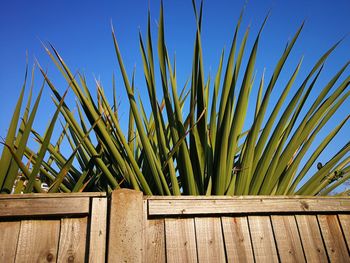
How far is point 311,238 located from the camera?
1.09m

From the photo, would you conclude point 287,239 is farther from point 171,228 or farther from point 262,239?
point 171,228

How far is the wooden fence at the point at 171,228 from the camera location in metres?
0.88

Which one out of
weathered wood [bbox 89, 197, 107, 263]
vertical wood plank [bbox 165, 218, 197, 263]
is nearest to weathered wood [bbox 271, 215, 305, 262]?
vertical wood plank [bbox 165, 218, 197, 263]

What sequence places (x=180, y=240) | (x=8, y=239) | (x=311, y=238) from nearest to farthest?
(x=8, y=239) → (x=180, y=240) → (x=311, y=238)

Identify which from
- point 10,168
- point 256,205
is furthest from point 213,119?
point 10,168

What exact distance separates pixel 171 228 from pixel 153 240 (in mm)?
77

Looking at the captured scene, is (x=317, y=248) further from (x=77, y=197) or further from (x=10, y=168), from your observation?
(x=10, y=168)

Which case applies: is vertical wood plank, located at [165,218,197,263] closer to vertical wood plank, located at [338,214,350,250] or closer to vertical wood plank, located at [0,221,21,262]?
vertical wood plank, located at [0,221,21,262]

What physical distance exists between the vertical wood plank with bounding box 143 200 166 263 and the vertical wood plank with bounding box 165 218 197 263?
18 mm

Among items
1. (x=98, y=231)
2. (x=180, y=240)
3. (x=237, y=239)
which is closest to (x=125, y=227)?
(x=98, y=231)

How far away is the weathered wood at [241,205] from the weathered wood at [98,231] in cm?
16

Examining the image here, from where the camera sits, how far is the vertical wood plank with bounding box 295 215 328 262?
106cm

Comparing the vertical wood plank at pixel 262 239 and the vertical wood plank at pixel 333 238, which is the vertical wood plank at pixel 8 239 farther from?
the vertical wood plank at pixel 333 238

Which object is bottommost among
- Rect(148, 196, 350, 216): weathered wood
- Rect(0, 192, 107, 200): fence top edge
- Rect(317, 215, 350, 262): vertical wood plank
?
Rect(317, 215, 350, 262): vertical wood plank
